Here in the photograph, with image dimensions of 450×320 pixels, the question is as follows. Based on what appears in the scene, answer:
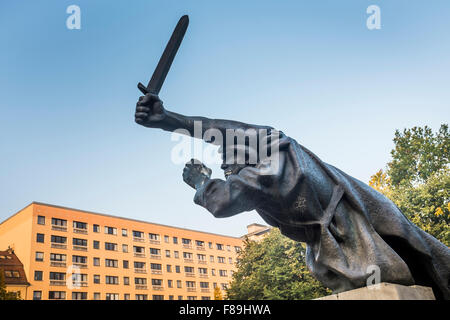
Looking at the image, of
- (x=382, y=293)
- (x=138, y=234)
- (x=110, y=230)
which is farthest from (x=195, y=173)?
(x=138, y=234)

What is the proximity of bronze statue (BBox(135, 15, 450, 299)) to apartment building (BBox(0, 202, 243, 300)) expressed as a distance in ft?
167

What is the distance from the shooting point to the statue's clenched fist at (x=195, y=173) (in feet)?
12.9

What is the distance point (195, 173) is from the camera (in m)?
3.97

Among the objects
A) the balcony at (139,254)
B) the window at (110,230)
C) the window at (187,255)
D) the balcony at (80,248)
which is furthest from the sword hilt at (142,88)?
the window at (187,255)

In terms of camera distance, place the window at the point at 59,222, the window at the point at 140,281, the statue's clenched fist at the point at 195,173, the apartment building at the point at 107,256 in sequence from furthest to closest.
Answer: the window at the point at 140,281, the window at the point at 59,222, the apartment building at the point at 107,256, the statue's clenched fist at the point at 195,173

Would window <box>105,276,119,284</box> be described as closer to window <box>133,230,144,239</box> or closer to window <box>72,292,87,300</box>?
window <box>72,292,87,300</box>

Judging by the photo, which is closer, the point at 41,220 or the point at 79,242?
the point at 41,220

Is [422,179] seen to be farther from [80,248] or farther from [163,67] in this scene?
[80,248]

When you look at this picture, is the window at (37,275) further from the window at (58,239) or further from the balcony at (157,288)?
the balcony at (157,288)

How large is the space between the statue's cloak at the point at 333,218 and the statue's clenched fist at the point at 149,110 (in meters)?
0.78

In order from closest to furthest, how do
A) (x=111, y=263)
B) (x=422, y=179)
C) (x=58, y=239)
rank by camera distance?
(x=422, y=179) < (x=58, y=239) < (x=111, y=263)

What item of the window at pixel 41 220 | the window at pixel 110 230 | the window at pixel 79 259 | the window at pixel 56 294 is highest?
the window at pixel 41 220

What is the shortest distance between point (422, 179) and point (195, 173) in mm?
26943

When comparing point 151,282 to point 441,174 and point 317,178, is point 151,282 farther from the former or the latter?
point 317,178
